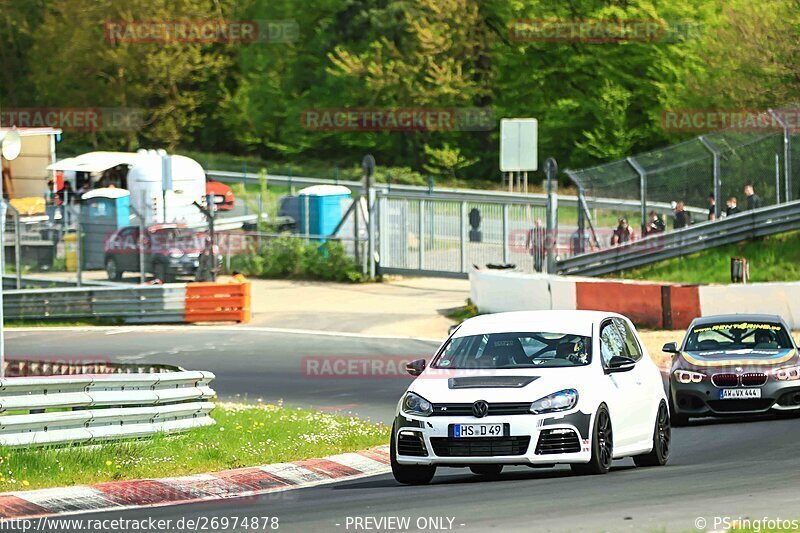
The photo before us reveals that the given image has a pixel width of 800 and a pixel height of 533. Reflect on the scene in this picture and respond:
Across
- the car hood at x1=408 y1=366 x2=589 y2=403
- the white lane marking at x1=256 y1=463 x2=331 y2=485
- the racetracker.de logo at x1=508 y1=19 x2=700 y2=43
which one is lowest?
the white lane marking at x1=256 y1=463 x2=331 y2=485

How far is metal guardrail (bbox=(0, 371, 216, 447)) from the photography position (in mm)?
12469

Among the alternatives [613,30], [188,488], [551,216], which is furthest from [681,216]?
[613,30]

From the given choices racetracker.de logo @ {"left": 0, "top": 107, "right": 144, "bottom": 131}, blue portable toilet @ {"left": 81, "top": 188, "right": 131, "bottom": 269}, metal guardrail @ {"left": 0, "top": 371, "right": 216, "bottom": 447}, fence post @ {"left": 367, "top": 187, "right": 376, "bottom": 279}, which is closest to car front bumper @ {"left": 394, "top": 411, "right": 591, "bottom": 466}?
metal guardrail @ {"left": 0, "top": 371, "right": 216, "bottom": 447}

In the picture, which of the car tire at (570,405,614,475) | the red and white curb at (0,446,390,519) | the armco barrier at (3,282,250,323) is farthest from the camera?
the armco barrier at (3,282,250,323)

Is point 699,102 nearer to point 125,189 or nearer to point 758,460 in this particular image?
point 125,189

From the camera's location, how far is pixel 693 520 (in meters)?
9.20

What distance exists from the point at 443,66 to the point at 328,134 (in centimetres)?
1056

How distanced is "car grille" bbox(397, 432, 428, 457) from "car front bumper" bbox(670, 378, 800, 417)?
20.6ft

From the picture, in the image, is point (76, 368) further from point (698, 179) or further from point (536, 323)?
point (698, 179)

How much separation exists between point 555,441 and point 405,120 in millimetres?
55292

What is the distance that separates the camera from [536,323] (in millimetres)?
12953

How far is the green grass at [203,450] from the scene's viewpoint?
1223 cm

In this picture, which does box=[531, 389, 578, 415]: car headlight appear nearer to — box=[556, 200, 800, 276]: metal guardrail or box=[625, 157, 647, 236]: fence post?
box=[556, 200, 800, 276]: metal guardrail

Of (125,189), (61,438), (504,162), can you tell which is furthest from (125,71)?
(61,438)
